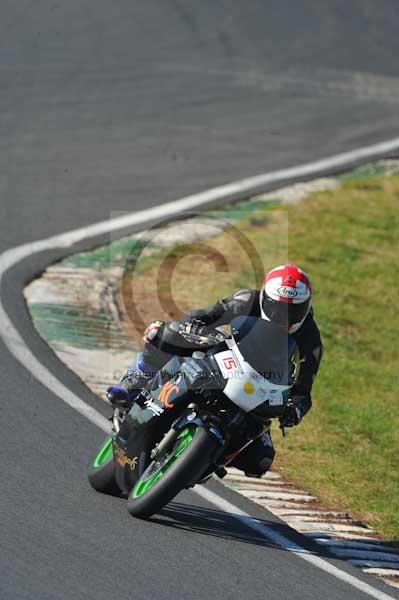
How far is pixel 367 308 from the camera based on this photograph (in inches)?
506

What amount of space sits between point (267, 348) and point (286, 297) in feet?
1.08

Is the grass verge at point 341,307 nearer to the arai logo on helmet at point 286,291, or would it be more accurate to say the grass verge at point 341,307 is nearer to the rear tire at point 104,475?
the rear tire at point 104,475

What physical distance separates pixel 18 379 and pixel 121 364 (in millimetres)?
1209

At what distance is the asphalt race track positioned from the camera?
6.00 metres

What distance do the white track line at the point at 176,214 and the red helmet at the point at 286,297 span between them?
136 centimetres

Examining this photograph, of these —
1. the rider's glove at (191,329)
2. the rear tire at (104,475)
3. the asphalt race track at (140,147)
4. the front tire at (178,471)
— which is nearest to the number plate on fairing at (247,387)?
the front tire at (178,471)

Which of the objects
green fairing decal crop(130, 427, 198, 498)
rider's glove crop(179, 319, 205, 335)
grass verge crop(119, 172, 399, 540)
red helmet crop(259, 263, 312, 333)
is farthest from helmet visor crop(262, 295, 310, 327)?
grass verge crop(119, 172, 399, 540)

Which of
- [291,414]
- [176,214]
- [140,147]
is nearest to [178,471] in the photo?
[291,414]

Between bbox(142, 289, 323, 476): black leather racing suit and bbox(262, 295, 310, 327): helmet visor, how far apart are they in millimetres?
229

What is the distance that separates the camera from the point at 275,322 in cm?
666

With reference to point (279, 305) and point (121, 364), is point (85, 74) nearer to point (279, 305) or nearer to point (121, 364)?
point (121, 364)

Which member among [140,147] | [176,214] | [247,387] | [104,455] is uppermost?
[247,387]

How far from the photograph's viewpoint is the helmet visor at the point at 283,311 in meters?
6.65

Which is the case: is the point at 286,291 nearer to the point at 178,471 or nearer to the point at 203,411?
the point at 203,411
